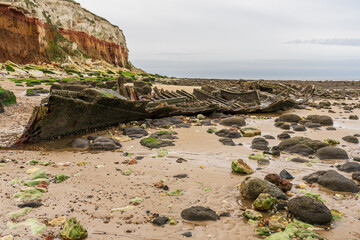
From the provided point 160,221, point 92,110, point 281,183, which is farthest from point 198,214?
point 92,110

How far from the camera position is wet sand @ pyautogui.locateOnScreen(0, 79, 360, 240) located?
3117 mm

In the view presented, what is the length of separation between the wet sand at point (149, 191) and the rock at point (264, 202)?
21cm

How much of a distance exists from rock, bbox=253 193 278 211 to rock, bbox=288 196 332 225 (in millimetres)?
247

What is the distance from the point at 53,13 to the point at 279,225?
52.9 m

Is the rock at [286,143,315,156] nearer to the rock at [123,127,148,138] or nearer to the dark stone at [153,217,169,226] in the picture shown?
the rock at [123,127,148,138]

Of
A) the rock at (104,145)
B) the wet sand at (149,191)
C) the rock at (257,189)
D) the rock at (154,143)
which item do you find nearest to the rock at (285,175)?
the wet sand at (149,191)

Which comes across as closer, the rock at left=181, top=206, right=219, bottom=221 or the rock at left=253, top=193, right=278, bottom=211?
the rock at left=181, top=206, right=219, bottom=221

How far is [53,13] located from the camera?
46.5 meters

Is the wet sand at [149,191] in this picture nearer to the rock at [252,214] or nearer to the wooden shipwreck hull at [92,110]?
the rock at [252,214]

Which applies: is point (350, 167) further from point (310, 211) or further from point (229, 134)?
point (229, 134)

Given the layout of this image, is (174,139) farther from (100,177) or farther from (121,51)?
(121,51)

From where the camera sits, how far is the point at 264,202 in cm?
361

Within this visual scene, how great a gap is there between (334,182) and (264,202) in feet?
5.19

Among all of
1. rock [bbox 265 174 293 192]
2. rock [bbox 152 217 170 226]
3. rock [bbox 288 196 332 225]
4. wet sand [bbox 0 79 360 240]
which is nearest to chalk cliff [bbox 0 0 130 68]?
wet sand [bbox 0 79 360 240]
